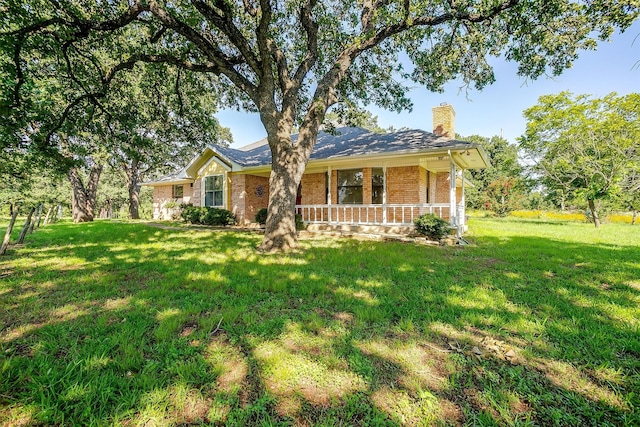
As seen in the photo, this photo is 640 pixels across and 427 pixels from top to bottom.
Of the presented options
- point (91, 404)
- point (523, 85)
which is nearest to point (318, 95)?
point (523, 85)

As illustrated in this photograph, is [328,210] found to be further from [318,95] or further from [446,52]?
[446,52]

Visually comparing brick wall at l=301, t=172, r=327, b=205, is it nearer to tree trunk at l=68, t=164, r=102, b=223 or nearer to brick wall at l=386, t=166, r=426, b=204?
brick wall at l=386, t=166, r=426, b=204

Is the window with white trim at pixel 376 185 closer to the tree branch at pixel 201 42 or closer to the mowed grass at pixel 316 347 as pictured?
the tree branch at pixel 201 42

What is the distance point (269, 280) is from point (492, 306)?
10.2ft

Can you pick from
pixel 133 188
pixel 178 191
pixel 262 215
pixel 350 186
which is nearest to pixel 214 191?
pixel 262 215

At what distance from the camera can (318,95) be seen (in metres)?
6.98

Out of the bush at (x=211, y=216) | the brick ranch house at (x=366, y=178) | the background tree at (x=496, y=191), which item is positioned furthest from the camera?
the background tree at (x=496, y=191)

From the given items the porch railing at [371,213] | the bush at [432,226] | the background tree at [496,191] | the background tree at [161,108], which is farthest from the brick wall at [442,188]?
the background tree at [496,191]

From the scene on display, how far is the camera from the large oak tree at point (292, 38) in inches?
234

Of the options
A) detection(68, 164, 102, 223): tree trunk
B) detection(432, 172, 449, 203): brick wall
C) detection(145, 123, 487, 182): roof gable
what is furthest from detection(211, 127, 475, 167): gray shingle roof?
detection(68, 164, 102, 223): tree trunk

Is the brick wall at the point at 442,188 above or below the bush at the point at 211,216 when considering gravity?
above

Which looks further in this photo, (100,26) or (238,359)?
(100,26)

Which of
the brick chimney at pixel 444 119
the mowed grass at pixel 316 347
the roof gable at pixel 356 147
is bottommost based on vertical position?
the mowed grass at pixel 316 347

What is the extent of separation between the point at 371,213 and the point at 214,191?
858cm
